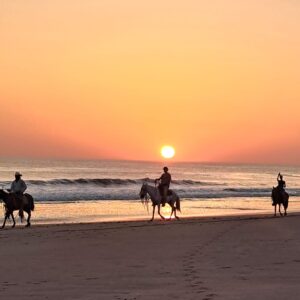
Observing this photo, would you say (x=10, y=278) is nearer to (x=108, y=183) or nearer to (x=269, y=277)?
(x=269, y=277)

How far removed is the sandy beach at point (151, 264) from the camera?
8070 mm

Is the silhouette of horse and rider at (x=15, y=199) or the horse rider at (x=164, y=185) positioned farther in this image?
the horse rider at (x=164, y=185)

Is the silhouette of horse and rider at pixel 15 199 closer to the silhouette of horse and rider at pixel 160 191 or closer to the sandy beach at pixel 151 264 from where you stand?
the sandy beach at pixel 151 264

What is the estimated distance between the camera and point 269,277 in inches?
356

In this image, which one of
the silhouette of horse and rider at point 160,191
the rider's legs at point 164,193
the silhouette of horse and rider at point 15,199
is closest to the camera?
the silhouette of horse and rider at point 15,199

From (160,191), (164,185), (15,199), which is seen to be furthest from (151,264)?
(160,191)

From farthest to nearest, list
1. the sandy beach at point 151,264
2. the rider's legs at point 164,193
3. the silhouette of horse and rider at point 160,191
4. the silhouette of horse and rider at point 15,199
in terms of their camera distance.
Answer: the rider's legs at point 164,193 → the silhouette of horse and rider at point 160,191 → the silhouette of horse and rider at point 15,199 → the sandy beach at point 151,264

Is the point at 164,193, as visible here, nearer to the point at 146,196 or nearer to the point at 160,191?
the point at 160,191

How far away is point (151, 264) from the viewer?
10.7 m

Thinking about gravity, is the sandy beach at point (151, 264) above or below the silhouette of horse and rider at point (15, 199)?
below

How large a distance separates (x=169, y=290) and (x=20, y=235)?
9.51 meters

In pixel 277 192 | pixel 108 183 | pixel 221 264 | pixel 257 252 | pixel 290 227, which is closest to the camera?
pixel 221 264

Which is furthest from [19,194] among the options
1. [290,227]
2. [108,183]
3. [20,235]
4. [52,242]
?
[108,183]

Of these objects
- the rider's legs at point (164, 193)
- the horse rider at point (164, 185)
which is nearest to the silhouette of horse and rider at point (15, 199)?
the horse rider at point (164, 185)
